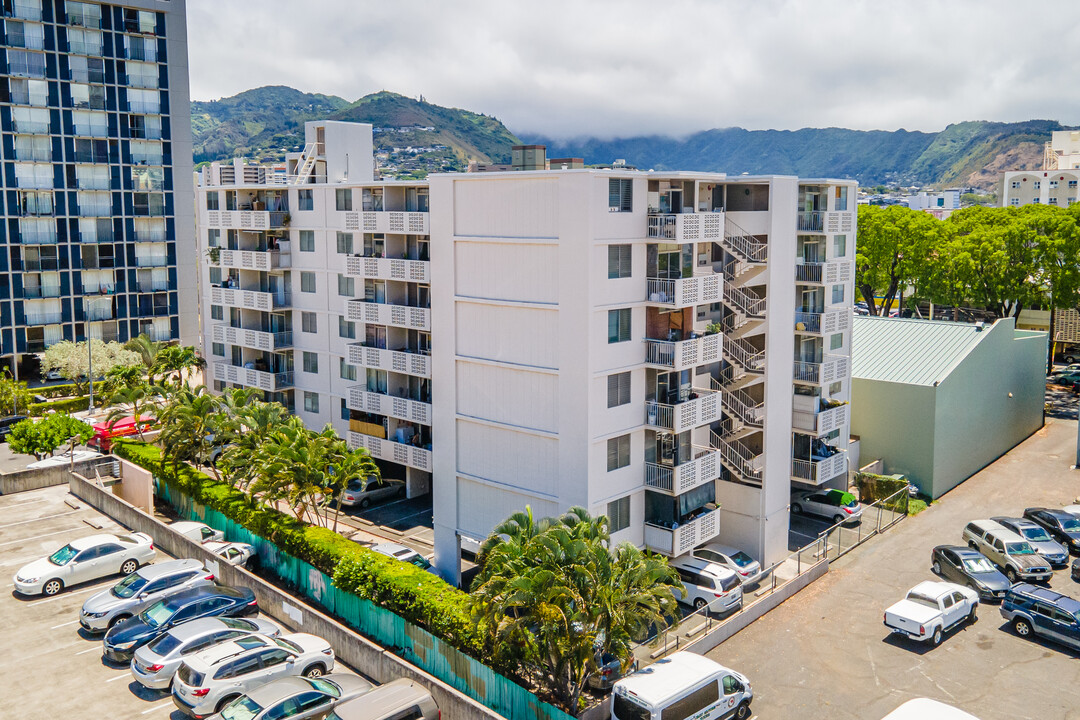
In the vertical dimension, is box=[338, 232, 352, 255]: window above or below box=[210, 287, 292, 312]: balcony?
above

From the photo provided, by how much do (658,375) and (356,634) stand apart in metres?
14.6

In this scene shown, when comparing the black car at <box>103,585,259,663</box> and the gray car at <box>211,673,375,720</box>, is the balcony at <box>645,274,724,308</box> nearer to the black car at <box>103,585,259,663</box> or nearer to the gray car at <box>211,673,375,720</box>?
the gray car at <box>211,673,375,720</box>

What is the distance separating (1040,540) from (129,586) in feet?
126

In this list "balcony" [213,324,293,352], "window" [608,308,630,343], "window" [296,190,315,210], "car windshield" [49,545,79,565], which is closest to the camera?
"window" [608,308,630,343]

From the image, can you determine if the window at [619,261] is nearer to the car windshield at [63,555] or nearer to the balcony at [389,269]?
the balcony at [389,269]

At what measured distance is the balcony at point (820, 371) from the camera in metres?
42.6

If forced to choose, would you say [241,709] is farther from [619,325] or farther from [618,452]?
[619,325]

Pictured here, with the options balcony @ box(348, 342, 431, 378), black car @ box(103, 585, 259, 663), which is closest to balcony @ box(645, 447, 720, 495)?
balcony @ box(348, 342, 431, 378)

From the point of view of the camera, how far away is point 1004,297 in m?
70.0

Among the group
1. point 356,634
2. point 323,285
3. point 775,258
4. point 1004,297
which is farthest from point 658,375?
point 1004,297

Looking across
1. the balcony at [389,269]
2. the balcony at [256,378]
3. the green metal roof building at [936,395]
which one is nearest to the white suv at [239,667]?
the balcony at [389,269]

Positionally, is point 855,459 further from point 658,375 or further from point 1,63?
point 1,63

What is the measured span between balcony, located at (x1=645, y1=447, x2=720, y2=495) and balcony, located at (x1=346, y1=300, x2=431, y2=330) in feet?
49.9

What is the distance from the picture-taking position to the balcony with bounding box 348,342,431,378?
4459 centimetres
